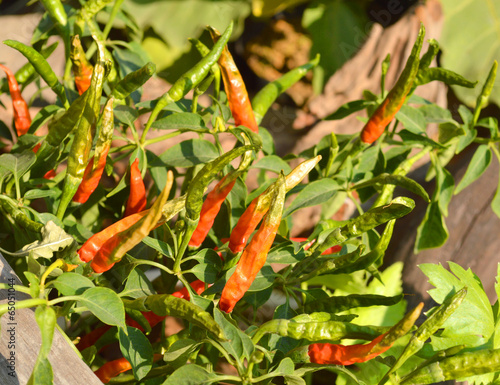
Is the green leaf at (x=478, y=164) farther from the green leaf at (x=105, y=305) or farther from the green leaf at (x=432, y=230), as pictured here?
the green leaf at (x=105, y=305)

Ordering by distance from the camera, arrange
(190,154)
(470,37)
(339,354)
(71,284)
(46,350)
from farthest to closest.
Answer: (470,37)
(190,154)
(339,354)
(71,284)
(46,350)

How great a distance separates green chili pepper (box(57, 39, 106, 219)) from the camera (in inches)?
24.5

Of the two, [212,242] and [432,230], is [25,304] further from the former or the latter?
[432,230]

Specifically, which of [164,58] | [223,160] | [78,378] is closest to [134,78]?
[223,160]

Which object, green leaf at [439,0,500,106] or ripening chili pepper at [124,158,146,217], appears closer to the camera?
ripening chili pepper at [124,158,146,217]

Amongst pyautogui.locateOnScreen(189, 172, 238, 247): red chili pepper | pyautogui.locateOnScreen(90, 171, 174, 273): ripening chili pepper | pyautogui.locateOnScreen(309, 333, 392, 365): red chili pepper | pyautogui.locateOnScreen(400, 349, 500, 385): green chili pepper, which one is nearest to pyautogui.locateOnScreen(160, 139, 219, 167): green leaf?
pyautogui.locateOnScreen(189, 172, 238, 247): red chili pepper

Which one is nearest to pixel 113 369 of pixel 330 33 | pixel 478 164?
pixel 478 164

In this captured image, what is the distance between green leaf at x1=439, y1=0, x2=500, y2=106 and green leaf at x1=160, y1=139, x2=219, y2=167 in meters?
1.28

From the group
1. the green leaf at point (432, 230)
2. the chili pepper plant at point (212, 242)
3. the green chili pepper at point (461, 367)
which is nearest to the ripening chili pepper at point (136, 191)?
the chili pepper plant at point (212, 242)

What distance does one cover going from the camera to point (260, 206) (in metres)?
0.65

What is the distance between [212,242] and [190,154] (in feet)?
0.62

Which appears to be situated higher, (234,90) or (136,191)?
(234,90)

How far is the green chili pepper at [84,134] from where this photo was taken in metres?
0.62

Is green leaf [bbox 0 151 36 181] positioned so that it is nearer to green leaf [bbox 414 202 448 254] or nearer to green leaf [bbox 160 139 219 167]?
green leaf [bbox 160 139 219 167]
